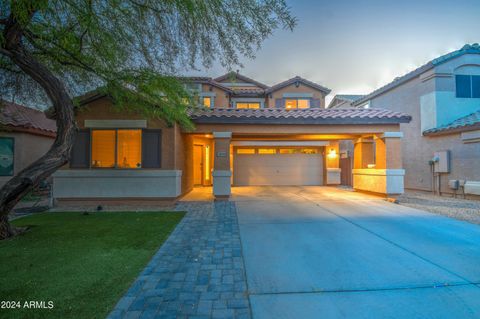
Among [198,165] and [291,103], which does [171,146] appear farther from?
[291,103]

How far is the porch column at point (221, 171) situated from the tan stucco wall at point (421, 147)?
32.3ft

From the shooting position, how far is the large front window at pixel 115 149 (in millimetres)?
8312

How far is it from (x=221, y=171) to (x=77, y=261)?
5722 millimetres

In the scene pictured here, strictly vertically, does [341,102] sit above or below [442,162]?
above

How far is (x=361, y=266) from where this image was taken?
3344 mm

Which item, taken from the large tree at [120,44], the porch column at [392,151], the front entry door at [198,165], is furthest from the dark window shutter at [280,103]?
the large tree at [120,44]

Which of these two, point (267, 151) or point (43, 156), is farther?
point (267, 151)

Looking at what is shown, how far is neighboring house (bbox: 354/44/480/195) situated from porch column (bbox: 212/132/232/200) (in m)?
9.72

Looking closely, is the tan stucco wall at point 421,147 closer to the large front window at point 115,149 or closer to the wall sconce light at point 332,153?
the wall sconce light at point 332,153

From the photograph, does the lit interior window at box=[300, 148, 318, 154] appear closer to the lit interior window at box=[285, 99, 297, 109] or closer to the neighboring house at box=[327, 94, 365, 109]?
the lit interior window at box=[285, 99, 297, 109]

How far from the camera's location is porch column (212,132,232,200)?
8.86m

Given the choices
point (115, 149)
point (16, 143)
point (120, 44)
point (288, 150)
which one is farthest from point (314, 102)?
point (16, 143)

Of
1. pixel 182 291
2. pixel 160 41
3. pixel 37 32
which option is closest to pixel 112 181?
pixel 37 32

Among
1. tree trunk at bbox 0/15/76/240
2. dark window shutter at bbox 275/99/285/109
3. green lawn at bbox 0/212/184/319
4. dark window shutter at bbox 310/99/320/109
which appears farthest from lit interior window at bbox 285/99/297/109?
tree trunk at bbox 0/15/76/240
